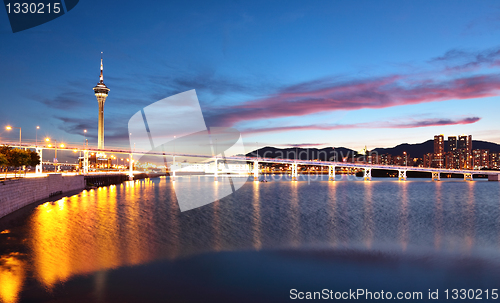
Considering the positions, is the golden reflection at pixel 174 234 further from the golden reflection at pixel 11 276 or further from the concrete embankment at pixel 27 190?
the concrete embankment at pixel 27 190

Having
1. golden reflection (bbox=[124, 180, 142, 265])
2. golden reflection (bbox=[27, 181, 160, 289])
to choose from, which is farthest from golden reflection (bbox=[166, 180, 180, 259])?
golden reflection (bbox=[124, 180, 142, 265])

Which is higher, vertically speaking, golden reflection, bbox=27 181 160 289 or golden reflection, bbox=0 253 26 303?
golden reflection, bbox=0 253 26 303

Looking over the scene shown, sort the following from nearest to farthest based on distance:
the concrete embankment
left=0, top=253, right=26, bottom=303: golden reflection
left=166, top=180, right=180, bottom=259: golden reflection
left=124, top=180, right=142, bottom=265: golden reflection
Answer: left=0, top=253, right=26, bottom=303: golden reflection, left=124, top=180, right=142, bottom=265: golden reflection, left=166, top=180, right=180, bottom=259: golden reflection, the concrete embankment

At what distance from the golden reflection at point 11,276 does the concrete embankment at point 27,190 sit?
50.4ft

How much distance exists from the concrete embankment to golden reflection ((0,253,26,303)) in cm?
1537

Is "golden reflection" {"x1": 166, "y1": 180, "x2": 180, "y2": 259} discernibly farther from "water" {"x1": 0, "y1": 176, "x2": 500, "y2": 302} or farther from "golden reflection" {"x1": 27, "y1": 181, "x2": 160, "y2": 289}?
"golden reflection" {"x1": 27, "y1": 181, "x2": 160, "y2": 289}

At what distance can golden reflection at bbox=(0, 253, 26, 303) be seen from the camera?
11344 millimetres

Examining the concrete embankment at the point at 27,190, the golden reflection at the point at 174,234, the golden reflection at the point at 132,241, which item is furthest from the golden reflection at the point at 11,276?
the concrete embankment at the point at 27,190

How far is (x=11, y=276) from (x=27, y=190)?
29.3m

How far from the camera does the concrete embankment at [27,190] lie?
29.6m

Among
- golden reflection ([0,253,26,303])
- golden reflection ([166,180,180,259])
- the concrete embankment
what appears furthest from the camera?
the concrete embankment

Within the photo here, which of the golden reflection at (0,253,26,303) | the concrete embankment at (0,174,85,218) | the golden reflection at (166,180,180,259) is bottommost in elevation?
the golden reflection at (166,180,180,259)

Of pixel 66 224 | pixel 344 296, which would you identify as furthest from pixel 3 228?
pixel 344 296

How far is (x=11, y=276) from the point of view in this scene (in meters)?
13.4
